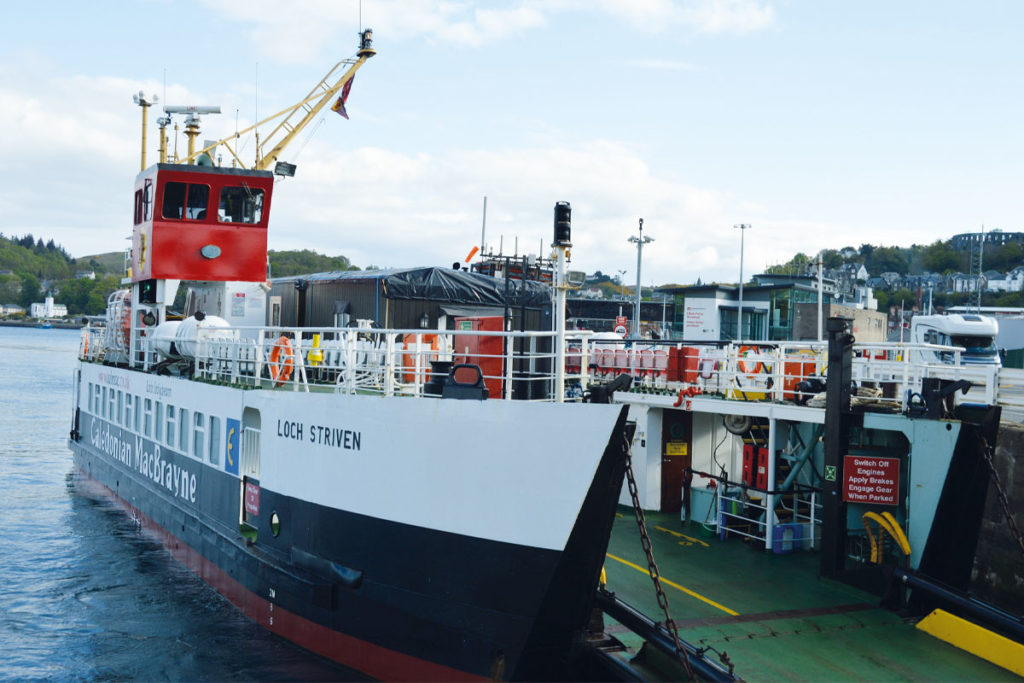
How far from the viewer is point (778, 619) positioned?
10375mm

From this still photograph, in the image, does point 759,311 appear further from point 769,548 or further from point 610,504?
point 610,504

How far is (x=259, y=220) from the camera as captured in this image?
1819 cm

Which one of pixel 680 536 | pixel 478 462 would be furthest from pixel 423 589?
pixel 680 536

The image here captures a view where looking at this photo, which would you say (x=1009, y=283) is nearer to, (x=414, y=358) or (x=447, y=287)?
(x=447, y=287)

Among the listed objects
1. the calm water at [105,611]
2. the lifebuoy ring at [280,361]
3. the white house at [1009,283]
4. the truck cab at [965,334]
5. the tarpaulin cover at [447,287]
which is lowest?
the calm water at [105,611]

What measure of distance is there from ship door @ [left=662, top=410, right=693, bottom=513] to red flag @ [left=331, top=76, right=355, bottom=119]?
979 centimetres

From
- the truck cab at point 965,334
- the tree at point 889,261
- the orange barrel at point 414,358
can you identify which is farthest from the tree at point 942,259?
the orange barrel at point 414,358

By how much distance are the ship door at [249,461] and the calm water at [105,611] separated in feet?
5.40

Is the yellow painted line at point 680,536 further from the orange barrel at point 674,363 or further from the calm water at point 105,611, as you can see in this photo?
the calm water at point 105,611

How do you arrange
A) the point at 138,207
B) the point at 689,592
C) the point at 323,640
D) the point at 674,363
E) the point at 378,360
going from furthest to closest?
the point at 138,207 → the point at 674,363 → the point at 378,360 → the point at 689,592 → the point at 323,640

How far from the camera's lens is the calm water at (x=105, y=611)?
481 inches

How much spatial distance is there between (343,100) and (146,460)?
9.00m

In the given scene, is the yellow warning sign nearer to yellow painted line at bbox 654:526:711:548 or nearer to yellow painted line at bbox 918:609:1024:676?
yellow painted line at bbox 654:526:711:548

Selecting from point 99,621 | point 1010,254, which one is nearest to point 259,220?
point 99,621
